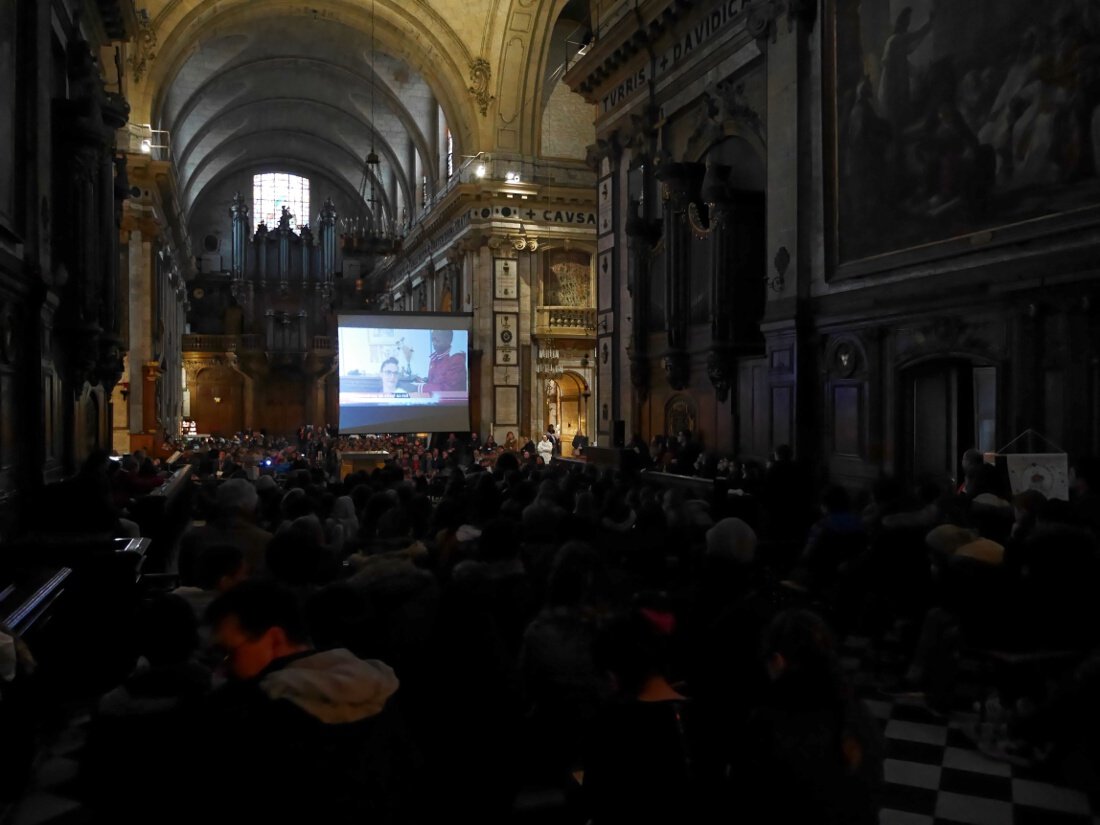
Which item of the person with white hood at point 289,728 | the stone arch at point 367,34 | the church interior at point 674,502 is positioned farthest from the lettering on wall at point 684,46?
the person with white hood at point 289,728

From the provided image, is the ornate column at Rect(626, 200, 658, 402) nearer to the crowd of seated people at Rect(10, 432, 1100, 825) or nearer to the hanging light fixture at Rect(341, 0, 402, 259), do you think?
the crowd of seated people at Rect(10, 432, 1100, 825)

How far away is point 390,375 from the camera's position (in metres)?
20.5

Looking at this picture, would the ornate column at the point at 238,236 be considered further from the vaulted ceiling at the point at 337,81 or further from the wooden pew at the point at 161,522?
the wooden pew at the point at 161,522

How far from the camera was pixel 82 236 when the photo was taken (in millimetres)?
10359

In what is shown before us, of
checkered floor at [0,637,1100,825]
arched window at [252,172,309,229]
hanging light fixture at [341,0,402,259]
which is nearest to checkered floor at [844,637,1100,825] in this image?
checkered floor at [0,637,1100,825]

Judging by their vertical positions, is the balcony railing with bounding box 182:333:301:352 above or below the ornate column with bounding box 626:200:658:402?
above

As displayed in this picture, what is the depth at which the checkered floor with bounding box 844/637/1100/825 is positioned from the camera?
3875 mm

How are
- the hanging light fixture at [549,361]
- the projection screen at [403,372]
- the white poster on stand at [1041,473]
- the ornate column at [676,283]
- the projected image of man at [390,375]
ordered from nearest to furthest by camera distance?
the white poster on stand at [1041,473], the ornate column at [676,283], the projection screen at [403,372], the projected image of man at [390,375], the hanging light fixture at [549,361]

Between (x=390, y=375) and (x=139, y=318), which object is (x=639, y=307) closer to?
(x=390, y=375)

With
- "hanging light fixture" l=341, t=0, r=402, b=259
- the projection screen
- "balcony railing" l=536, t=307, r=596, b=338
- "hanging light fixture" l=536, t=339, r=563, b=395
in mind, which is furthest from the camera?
"hanging light fixture" l=536, t=339, r=563, b=395

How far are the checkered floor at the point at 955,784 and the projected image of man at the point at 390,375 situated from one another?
16334 mm

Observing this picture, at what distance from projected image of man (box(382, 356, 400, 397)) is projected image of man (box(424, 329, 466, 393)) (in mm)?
744

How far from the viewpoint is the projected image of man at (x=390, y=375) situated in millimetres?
20453

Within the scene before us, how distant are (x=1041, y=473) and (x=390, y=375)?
1563cm
